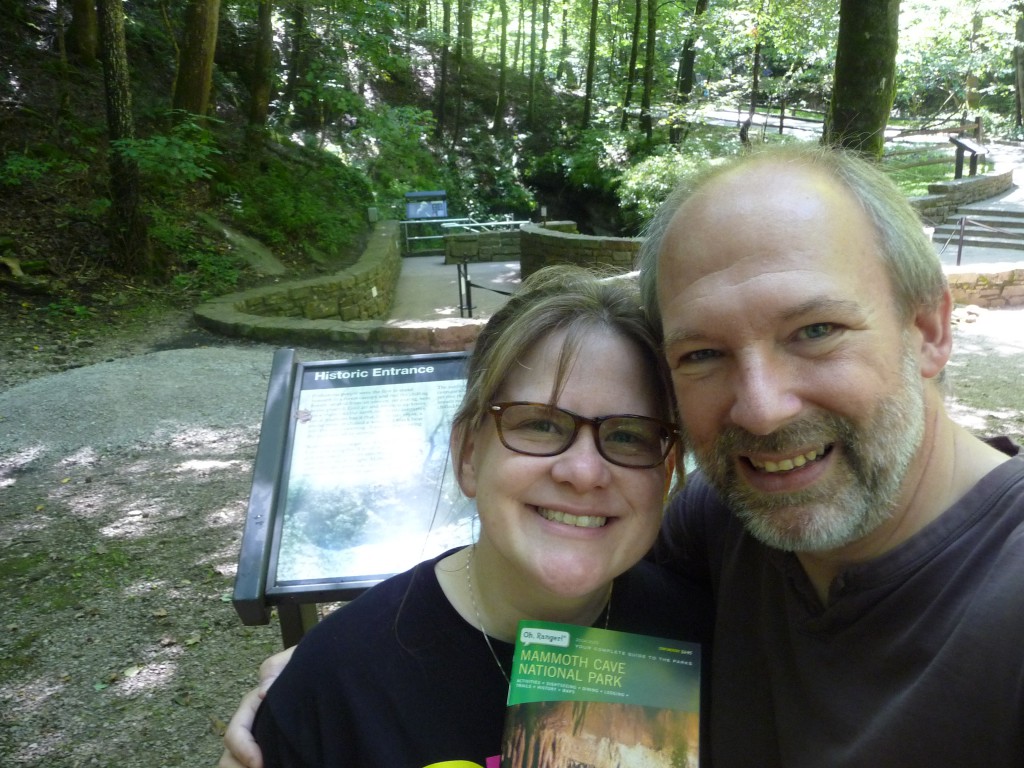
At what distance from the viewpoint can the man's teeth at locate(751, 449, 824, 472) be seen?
142 cm

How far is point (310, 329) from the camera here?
8.50 metres

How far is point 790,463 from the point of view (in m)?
1.43

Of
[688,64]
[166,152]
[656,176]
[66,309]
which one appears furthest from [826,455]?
[688,64]

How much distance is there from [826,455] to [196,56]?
12.7 meters

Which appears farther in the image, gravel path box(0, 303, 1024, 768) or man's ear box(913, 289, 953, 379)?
gravel path box(0, 303, 1024, 768)

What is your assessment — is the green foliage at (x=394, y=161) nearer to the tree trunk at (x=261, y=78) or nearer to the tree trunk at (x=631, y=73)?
the tree trunk at (x=261, y=78)

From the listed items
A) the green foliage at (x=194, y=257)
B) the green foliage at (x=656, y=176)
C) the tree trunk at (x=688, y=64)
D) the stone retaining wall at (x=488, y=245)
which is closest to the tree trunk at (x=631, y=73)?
the tree trunk at (x=688, y=64)

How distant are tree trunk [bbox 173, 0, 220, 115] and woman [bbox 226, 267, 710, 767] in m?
12.1

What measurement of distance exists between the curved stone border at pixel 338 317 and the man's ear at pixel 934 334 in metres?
5.55

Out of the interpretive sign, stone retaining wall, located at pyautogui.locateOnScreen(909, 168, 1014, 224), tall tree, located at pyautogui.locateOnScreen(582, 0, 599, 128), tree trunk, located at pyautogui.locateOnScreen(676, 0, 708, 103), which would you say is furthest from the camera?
tall tree, located at pyautogui.locateOnScreen(582, 0, 599, 128)

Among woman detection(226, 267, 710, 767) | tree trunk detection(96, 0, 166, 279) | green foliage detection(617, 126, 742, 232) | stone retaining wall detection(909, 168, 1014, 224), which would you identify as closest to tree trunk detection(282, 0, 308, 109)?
tree trunk detection(96, 0, 166, 279)

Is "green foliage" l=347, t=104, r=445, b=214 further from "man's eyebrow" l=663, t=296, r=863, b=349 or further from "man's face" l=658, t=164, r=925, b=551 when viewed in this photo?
"man's eyebrow" l=663, t=296, r=863, b=349

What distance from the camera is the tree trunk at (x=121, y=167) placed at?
29.9ft

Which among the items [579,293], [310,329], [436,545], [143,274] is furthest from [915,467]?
[143,274]
